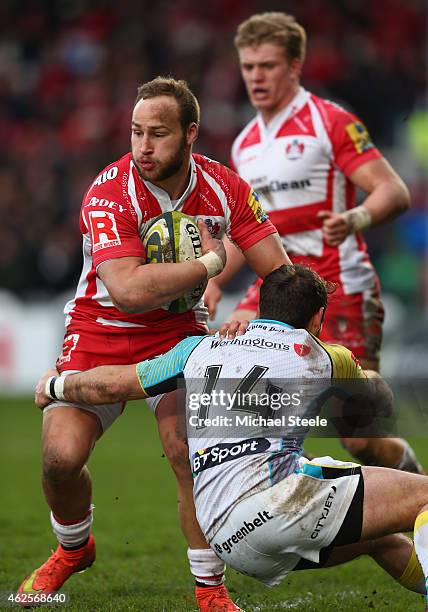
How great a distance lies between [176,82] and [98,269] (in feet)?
3.18

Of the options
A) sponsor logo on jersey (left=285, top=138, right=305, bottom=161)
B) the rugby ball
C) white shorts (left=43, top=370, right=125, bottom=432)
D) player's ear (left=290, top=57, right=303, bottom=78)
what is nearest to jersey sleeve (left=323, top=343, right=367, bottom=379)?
the rugby ball

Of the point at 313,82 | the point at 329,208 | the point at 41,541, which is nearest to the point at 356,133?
the point at 329,208

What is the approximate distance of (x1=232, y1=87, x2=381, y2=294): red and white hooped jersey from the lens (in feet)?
22.4

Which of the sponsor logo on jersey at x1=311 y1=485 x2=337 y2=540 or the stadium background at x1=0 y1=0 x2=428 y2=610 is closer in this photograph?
the sponsor logo on jersey at x1=311 y1=485 x2=337 y2=540

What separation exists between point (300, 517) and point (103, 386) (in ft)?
3.54

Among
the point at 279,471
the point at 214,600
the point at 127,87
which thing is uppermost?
the point at 127,87

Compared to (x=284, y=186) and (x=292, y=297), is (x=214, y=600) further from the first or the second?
(x=284, y=186)

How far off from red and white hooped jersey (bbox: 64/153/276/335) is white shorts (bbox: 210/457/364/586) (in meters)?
1.30

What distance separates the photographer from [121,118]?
1820 centimetres

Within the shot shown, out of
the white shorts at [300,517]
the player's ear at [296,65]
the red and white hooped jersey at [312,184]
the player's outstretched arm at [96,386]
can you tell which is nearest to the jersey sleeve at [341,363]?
the white shorts at [300,517]

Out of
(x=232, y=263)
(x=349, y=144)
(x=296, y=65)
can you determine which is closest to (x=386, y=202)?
(x=349, y=144)

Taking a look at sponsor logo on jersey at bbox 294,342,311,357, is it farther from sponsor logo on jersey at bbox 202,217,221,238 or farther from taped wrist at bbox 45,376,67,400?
taped wrist at bbox 45,376,67,400

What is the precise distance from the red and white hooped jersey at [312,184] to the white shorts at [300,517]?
8.69 feet

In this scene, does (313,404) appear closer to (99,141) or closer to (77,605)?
(77,605)
